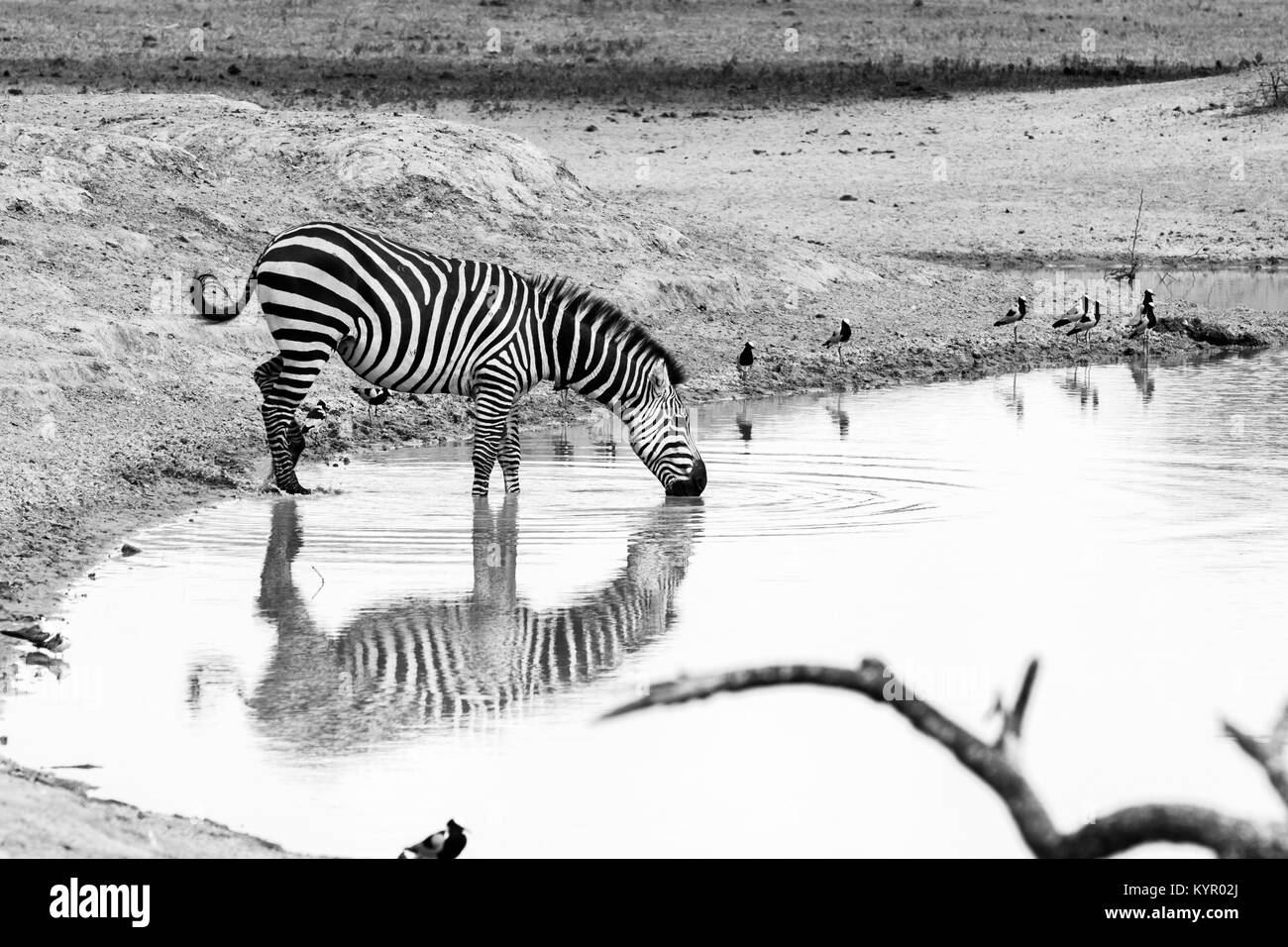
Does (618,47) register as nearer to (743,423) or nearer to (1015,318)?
(1015,318)

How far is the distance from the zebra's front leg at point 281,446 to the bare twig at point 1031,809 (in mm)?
9711

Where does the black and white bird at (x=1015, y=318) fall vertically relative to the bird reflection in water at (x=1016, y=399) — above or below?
above

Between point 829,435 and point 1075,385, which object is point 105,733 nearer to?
point 829,435

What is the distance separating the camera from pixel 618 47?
45.7m

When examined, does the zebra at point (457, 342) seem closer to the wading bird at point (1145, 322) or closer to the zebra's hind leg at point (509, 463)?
the zebra's hind leg at point (509, 463)

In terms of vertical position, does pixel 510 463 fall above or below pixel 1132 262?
below

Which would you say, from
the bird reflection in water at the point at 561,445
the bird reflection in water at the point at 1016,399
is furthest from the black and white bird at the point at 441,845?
the bird reflection in water at the point at 1016,399

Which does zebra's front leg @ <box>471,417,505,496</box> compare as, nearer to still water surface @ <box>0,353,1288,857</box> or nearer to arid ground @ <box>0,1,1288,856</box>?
still water surface @ <box>0,353,1288,857</box>

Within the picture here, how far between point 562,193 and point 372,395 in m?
7.60

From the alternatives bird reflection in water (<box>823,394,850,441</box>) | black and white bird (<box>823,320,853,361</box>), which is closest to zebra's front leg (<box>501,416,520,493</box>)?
bird reflection in water (<box>823,394,850,441</box>)

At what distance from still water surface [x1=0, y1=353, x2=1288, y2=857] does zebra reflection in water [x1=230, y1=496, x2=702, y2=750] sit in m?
0.02

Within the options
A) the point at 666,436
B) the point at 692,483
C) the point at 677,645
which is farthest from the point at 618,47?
the point at 677,645

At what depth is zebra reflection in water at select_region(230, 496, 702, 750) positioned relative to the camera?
23.9ft

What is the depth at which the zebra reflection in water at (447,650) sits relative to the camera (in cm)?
729
